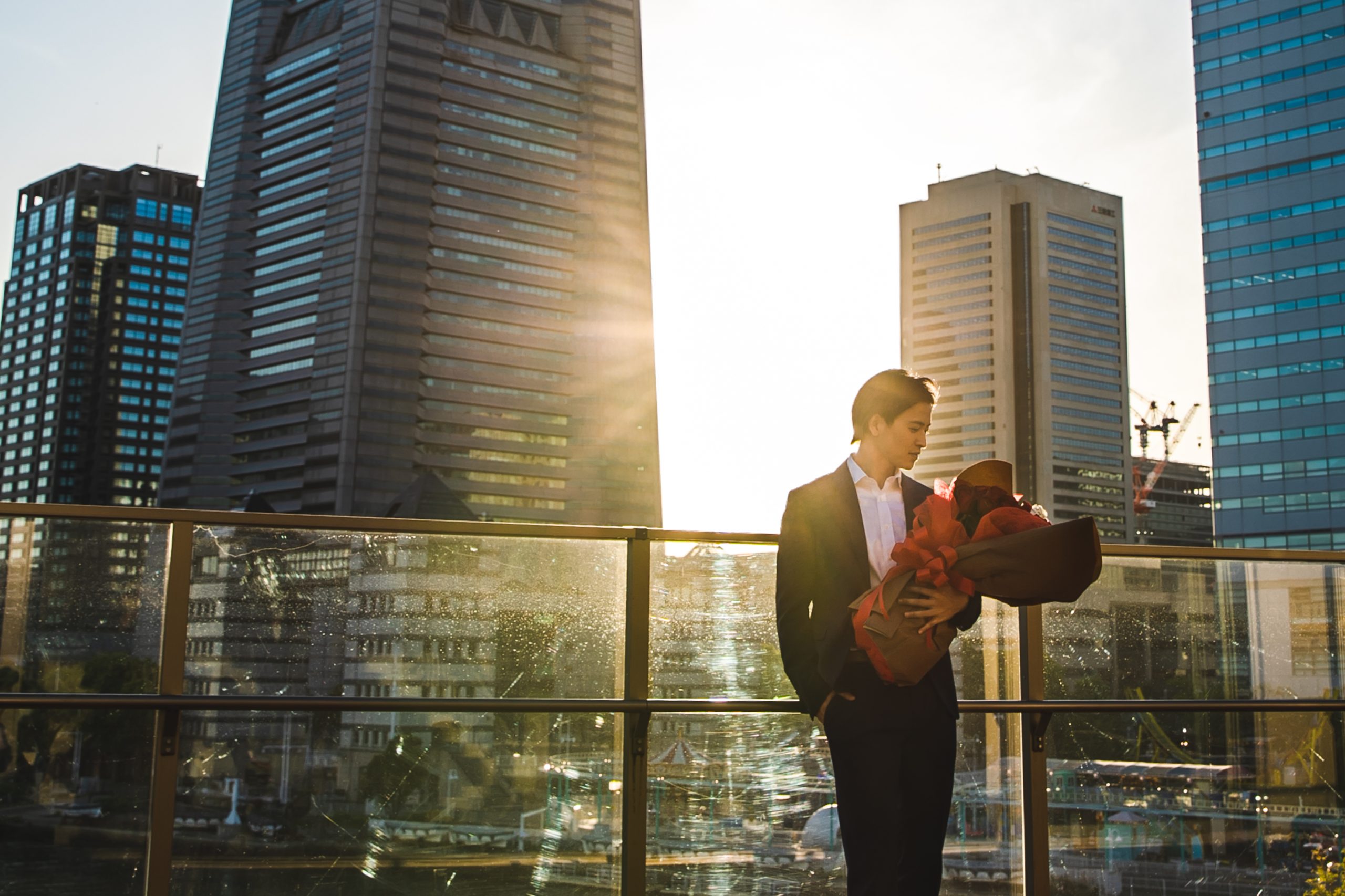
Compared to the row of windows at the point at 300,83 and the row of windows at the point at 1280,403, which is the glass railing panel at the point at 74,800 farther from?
the row of windows at the point at 300,83

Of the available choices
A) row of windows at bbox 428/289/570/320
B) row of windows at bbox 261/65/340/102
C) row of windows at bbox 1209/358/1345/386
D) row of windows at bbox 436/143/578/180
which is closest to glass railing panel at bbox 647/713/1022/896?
row of windows at bbox 1209/358/1345/386

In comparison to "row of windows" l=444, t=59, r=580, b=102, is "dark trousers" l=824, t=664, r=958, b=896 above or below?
below

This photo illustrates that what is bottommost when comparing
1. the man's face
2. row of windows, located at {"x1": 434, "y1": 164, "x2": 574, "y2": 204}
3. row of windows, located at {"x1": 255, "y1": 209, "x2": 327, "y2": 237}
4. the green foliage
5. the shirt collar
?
the green foliage

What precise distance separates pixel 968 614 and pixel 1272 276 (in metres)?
127

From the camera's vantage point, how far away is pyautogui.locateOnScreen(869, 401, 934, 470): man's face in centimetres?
340

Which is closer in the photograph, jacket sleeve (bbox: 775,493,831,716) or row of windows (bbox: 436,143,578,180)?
jacket sleeve (bbox: 775,493,831,716)

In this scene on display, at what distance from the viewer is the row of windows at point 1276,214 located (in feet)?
375

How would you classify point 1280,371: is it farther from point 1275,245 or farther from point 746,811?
point 746,811

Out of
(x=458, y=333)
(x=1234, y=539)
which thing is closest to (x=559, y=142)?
(x=458, y=333)

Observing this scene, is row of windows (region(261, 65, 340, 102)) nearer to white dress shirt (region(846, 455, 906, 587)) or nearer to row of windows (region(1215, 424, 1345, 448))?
row of windows (region(1215, 424, 1345, 448))

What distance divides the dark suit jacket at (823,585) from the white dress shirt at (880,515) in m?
0.02

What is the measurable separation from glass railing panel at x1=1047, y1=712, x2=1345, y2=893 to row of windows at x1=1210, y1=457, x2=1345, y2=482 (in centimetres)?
11876

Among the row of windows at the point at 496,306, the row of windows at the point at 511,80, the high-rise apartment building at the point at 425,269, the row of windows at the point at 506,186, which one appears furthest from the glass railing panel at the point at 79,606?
the row of windows at the point at 511,80

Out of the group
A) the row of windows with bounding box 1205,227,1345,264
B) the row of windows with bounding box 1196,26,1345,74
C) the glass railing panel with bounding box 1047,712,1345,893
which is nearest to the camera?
the glass railing panel with bounding box 1047,712,1345,893
